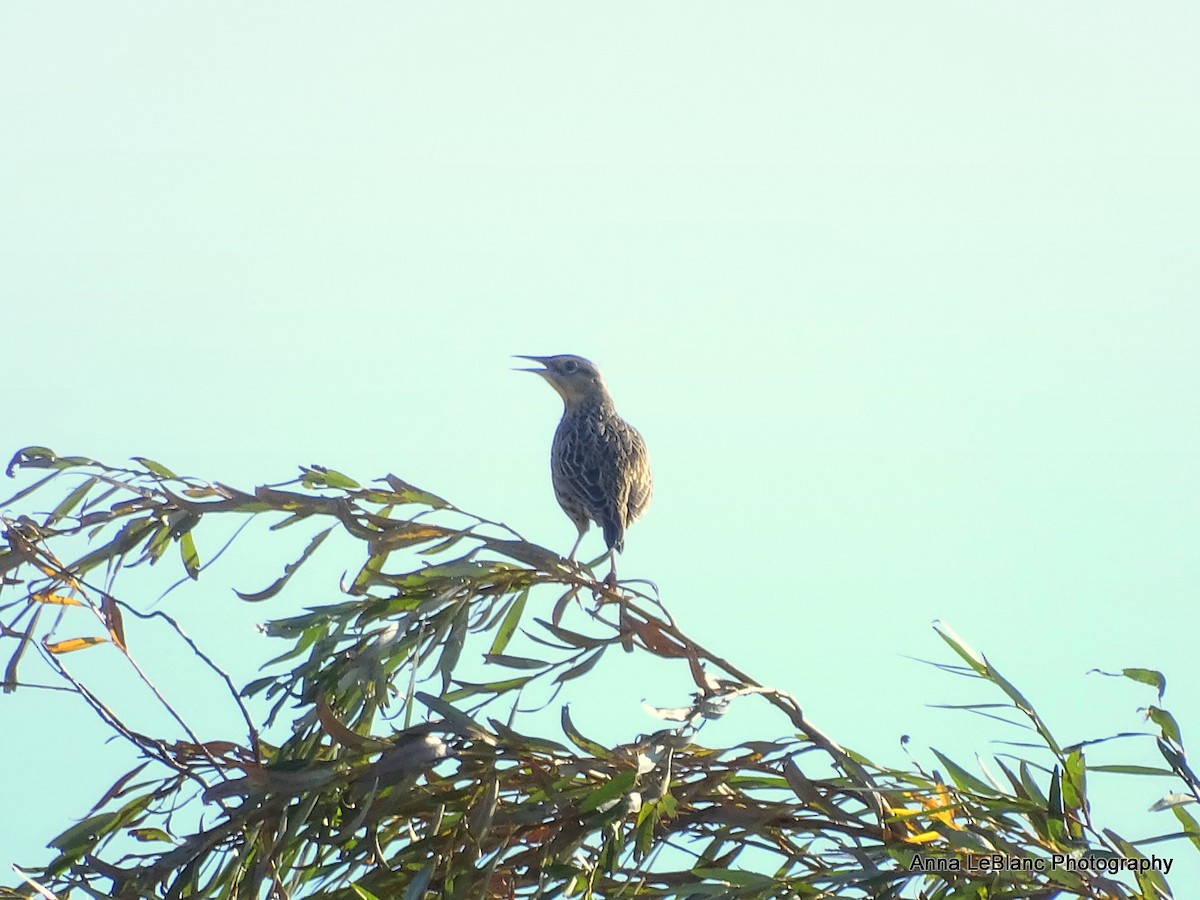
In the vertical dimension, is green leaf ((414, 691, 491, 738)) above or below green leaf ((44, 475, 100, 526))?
below

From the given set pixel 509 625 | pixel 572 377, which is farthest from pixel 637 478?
pixel 509 625

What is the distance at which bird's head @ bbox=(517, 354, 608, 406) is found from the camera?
9.04 metres

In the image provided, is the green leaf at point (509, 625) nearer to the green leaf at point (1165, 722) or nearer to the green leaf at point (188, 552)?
the green leaf at point (188, 552)

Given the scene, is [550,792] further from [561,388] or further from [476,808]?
[561,388]

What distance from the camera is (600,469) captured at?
298 inches

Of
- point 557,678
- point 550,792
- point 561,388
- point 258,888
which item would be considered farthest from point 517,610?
point 561,388

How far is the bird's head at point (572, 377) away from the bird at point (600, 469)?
0.06 meters

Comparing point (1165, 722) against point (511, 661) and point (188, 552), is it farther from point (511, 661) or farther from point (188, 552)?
point (188, 552)

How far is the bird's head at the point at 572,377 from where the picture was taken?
9.04m

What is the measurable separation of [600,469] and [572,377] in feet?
5.25

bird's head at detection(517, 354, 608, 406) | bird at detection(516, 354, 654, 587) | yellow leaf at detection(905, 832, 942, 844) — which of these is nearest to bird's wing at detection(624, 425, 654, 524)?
bird at detection(516, 354, 654, 587)

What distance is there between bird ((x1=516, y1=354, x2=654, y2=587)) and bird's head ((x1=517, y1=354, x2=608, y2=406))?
64mm

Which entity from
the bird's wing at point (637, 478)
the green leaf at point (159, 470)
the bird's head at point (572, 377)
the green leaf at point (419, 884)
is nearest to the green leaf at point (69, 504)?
the green leaf at point (159, 470)

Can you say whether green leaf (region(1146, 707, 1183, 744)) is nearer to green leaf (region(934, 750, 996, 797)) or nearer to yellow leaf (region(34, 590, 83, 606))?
green leaf (region(934, 750, 996, 797))
